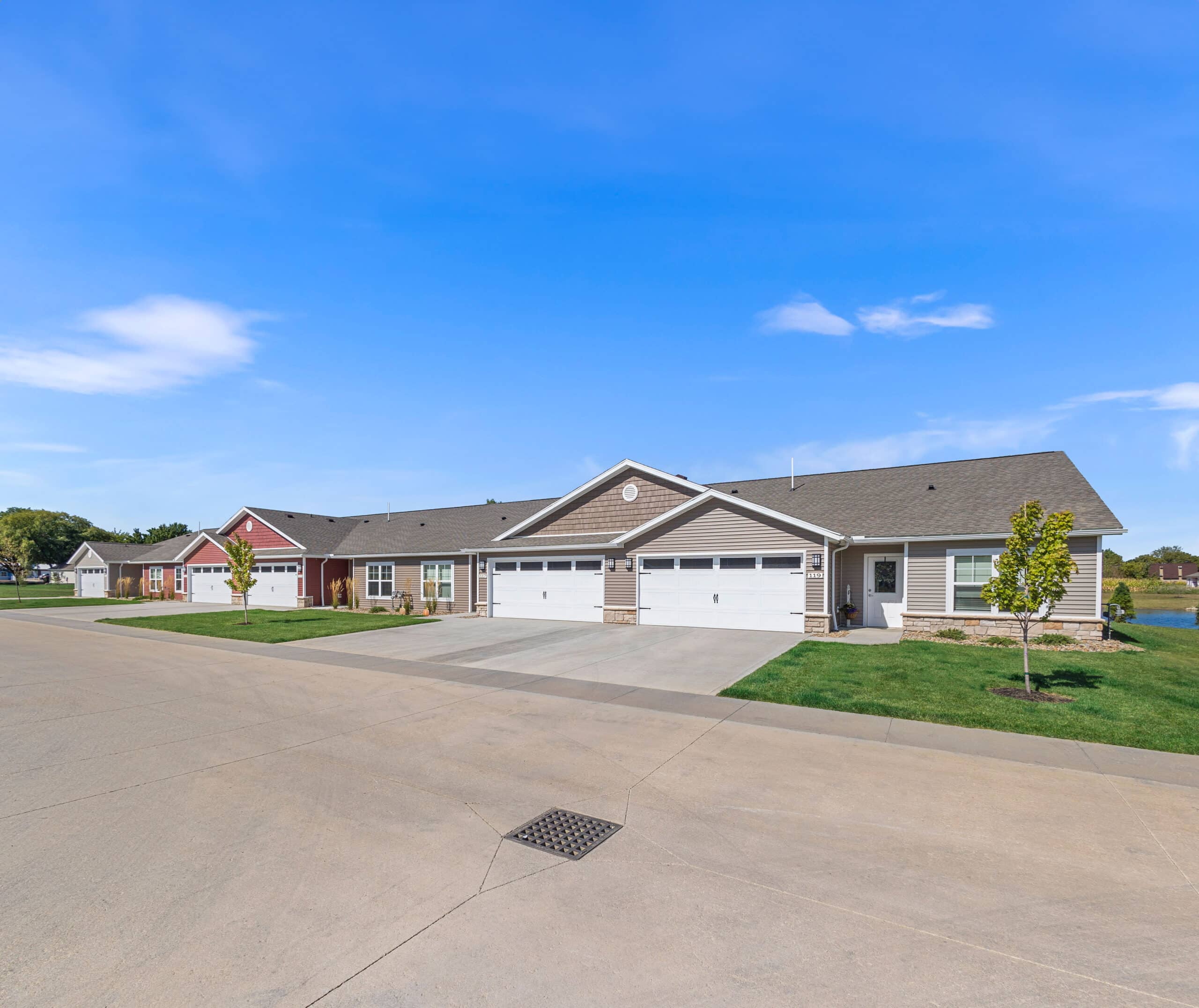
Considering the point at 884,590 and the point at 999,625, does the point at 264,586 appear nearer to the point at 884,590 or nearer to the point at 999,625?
the point at 884,590

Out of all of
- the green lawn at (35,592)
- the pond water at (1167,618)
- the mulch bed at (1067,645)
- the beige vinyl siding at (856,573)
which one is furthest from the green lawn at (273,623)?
the pond water at (1167,618)

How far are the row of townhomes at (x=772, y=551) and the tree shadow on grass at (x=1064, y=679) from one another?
4.38 meters

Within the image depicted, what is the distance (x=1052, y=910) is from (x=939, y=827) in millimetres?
1240

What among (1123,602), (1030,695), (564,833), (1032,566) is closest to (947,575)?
(1032,566)

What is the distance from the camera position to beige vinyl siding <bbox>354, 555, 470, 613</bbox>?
25.9 metres

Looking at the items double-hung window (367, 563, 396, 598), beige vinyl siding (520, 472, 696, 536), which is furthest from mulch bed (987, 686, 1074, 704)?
double-hung window (367, 563, 396, 598)

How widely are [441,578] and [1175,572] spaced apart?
73565 mm

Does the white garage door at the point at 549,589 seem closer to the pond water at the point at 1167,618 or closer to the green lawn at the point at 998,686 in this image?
the green lawn at the point at 998,686

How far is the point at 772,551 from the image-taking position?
1800 centimetres

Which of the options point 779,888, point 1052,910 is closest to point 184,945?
point 779,888

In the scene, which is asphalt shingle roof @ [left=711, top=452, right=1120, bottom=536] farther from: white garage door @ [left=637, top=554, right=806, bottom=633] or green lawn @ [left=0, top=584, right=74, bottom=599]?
green lawn @ [left=0, top=584, right=74, bottom=599]

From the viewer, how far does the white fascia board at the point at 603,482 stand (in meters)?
20.7

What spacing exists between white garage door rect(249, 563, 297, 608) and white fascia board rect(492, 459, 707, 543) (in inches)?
533

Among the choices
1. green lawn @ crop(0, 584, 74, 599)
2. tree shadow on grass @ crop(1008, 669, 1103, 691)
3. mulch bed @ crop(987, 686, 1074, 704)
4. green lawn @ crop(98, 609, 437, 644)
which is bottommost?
green lawn @ crop(0, 584, 74, 599)
